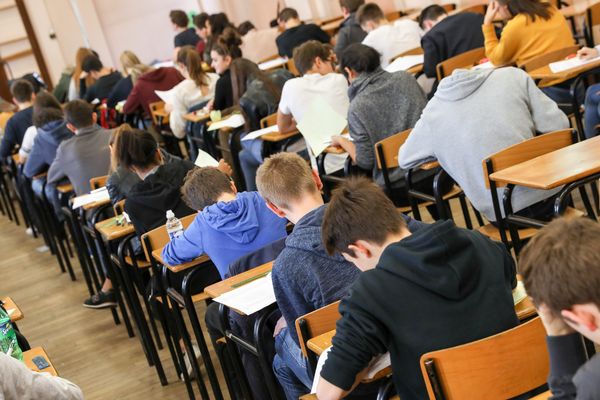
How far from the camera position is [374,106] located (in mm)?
4840

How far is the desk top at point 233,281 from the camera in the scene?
3.35 metres

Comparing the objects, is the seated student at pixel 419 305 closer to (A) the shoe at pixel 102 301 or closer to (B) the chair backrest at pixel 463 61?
(A) the shoe at pixel 102 301

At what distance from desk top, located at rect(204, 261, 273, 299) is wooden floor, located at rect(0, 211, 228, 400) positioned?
3.76ft

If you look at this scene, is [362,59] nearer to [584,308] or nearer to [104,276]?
[104,276]

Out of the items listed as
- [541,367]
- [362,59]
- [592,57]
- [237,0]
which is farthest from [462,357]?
[237,0]

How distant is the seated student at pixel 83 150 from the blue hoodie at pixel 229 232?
2.60 meters

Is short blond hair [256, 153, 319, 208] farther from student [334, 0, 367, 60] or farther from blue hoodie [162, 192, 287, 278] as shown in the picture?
student [334, 0, 367, 60]

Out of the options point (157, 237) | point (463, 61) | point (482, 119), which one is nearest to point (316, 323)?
point (482, 119)

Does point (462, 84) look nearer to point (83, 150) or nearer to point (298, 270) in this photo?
point (298, 270)

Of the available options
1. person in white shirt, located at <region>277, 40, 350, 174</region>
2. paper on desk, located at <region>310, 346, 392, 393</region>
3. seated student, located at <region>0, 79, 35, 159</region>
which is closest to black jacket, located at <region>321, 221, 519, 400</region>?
paper on desk, located at <region>310, 346, 392, 393</region>

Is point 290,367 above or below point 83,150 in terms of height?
below

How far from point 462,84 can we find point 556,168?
2.63 ft

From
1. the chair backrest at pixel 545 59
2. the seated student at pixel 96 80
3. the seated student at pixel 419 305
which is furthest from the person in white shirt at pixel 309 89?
the seated student at pixel 96 80

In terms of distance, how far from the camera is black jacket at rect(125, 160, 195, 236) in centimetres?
470
